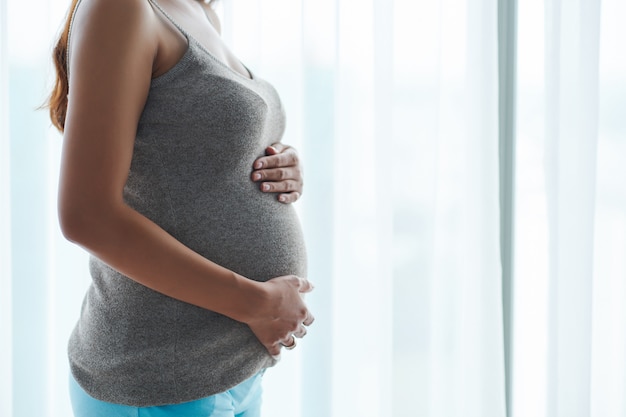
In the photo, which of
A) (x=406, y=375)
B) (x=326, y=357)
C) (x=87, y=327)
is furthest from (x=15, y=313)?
(x=406, y=375)

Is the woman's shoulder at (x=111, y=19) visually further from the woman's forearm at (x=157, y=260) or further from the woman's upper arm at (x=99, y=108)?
the woman's forearm at (x=157, y=260)

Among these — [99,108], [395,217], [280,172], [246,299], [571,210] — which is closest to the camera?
[99,108]

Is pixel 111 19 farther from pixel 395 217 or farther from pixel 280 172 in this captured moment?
pixel 395 217

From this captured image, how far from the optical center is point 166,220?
833 mm

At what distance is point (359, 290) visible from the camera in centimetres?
164

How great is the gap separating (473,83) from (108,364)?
113 centimetres

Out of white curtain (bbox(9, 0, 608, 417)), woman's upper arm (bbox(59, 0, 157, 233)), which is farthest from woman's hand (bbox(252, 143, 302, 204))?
white curtain (bbox(9, 0, 608, 417))

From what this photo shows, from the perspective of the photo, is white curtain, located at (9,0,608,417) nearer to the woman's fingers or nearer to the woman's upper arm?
the woman's fingers

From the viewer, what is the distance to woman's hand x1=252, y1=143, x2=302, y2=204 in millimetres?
928

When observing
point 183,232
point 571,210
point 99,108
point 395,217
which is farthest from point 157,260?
point 571,210

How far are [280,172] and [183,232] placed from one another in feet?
0.63

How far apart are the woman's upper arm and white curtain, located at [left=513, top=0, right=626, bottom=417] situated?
110 cm

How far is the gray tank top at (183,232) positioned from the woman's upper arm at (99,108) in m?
0.08

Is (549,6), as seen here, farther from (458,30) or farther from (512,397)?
(512,397)
